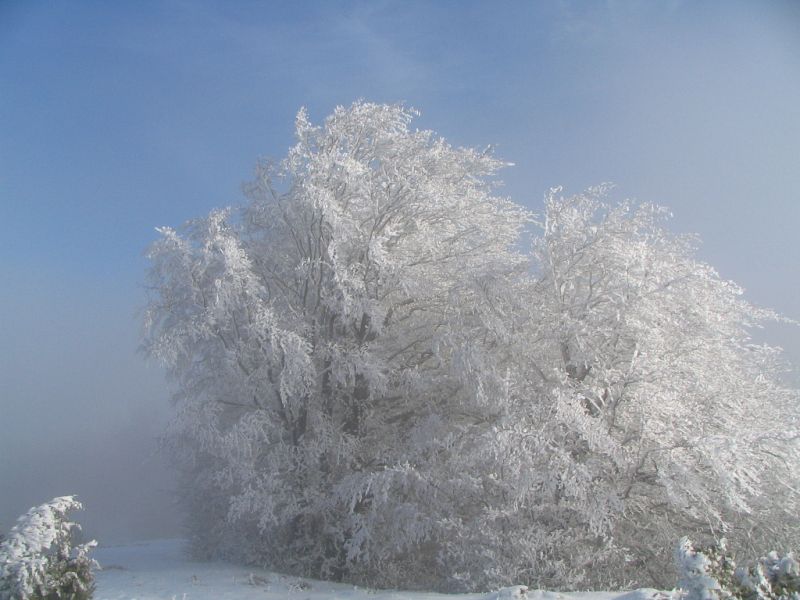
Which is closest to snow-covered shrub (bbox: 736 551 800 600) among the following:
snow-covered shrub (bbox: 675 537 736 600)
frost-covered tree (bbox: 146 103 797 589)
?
snow-covered shrub (bbox: 675 537 736 600)

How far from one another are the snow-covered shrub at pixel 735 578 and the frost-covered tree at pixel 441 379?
4.54 m

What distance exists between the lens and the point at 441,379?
14.4 meters

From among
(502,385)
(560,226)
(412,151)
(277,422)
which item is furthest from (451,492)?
(412,151)

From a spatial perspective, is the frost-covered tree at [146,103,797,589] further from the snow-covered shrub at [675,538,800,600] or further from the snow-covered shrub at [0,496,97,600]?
the snow-covered shrub at [0,496,97,600]

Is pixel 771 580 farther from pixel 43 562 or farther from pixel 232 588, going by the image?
pixel 232 588

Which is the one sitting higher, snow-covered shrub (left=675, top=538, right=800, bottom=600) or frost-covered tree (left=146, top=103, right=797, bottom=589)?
frost-covered tree (left=146, top=103, right=797, bottom=589)

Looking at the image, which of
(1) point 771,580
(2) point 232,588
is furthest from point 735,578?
(2) point 232,588

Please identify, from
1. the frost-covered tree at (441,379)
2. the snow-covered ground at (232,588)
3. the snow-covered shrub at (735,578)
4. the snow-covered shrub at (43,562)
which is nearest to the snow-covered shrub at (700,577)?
the snow-covered shrub at (735,578)

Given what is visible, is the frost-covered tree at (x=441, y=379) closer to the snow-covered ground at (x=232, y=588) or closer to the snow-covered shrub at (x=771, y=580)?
the snow-covered ground at (x=232, y=588)

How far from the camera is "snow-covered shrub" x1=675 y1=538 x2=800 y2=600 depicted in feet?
18.4

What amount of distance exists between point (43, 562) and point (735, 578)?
23.2 feet

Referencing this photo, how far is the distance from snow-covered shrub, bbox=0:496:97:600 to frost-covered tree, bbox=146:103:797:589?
17.0 feet

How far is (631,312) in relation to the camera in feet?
40.9

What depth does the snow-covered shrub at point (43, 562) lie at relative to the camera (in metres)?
6.84
